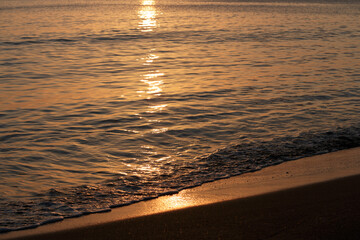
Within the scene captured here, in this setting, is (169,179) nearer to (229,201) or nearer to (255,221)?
(229,201)

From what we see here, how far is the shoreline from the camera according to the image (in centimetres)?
456

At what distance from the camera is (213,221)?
4.63m

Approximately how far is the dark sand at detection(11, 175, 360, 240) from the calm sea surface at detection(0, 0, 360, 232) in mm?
839

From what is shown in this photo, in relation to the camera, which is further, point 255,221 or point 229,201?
point 229,201

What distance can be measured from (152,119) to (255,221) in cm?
550

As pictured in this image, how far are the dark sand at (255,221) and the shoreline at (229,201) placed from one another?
10 mm

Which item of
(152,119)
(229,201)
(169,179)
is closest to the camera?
(229,201)

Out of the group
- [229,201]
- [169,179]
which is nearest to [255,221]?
[229,201]

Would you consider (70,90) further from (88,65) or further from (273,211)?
(273,211)

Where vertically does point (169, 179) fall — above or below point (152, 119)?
above

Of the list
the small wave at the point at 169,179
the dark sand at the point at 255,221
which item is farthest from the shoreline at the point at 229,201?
the small wave at the point at 169,179

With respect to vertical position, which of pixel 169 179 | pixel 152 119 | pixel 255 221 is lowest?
pixel 152 119

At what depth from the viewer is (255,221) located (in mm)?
4559

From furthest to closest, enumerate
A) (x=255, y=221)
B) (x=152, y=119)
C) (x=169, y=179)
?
(x=152, y=119) → (x=169, y=179) → (x=255, y=221)
